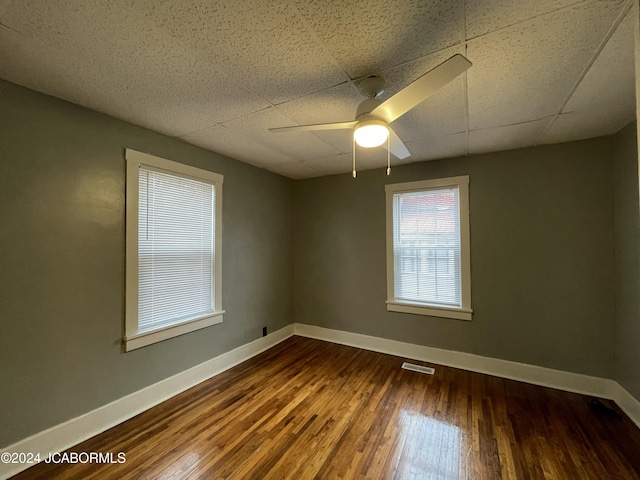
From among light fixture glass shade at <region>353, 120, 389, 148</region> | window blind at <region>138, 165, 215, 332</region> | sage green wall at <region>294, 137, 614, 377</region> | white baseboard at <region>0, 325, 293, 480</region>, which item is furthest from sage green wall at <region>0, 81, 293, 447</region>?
sage green wall at <region>294, 137, 614, 377</region>

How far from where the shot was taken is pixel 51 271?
1.82 m

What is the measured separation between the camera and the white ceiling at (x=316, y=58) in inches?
45.4

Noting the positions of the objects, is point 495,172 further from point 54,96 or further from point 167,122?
point 54,96

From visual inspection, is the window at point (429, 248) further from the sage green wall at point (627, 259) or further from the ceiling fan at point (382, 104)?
the ceiling fan at point (382, 104)

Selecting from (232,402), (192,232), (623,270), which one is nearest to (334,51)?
(192,232)

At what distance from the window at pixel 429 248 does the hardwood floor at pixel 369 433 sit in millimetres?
863

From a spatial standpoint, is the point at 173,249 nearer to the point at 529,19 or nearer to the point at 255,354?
the point at 255,354

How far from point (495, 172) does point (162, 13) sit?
3222 millimetres

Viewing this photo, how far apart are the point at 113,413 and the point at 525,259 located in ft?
13.4

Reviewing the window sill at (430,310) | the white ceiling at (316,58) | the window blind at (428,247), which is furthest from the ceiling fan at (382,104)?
the window sill at (430,310)

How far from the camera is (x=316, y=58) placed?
1.44 meters

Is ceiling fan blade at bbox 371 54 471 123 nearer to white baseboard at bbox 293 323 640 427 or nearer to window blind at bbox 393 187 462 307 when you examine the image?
window blind at bbox 393 187 462 307

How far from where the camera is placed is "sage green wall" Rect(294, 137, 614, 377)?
251cm

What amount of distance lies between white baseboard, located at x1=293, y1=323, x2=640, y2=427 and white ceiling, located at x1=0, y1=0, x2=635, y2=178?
2334 millimetres
